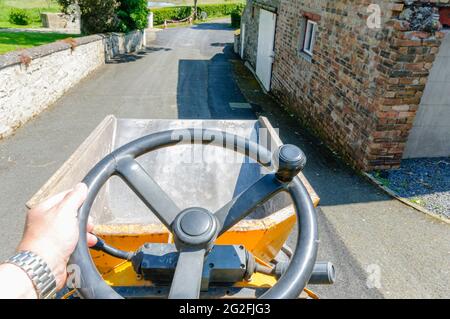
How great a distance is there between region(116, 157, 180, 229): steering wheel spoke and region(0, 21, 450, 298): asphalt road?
2564mm

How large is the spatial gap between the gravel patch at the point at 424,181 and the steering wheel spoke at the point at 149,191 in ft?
15.9

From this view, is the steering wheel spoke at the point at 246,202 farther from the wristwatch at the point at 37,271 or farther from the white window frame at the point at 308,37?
the white window frame at the point at 308,37

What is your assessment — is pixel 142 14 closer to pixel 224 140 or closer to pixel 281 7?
pixel 281 7

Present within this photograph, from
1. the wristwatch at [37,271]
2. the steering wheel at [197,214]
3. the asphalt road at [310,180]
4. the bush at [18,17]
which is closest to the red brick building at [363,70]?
the asphalt road at [310,180]

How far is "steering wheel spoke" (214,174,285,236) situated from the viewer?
5.30ft

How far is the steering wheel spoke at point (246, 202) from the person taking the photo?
1.61m

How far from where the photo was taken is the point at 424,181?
5.58 metres

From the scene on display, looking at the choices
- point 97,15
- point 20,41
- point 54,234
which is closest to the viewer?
point 54,234

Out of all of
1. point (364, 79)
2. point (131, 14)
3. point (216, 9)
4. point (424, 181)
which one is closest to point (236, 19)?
point (216, 9)

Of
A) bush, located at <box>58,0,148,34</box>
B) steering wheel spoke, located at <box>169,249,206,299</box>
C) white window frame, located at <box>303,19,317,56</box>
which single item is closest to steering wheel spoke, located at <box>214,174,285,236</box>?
steering wheel spoke, located at <box>169,249,206,299</box>

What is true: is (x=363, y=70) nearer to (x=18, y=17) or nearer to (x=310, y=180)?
(x=310, y=180)

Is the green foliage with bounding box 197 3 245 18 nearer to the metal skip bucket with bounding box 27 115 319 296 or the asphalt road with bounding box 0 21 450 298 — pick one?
the asphalt road with bounding box 0 21 450 298

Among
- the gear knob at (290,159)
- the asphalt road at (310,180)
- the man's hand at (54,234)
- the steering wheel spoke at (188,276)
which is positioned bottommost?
the asphalt road at (310,180)

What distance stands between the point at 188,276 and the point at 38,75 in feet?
28.9
